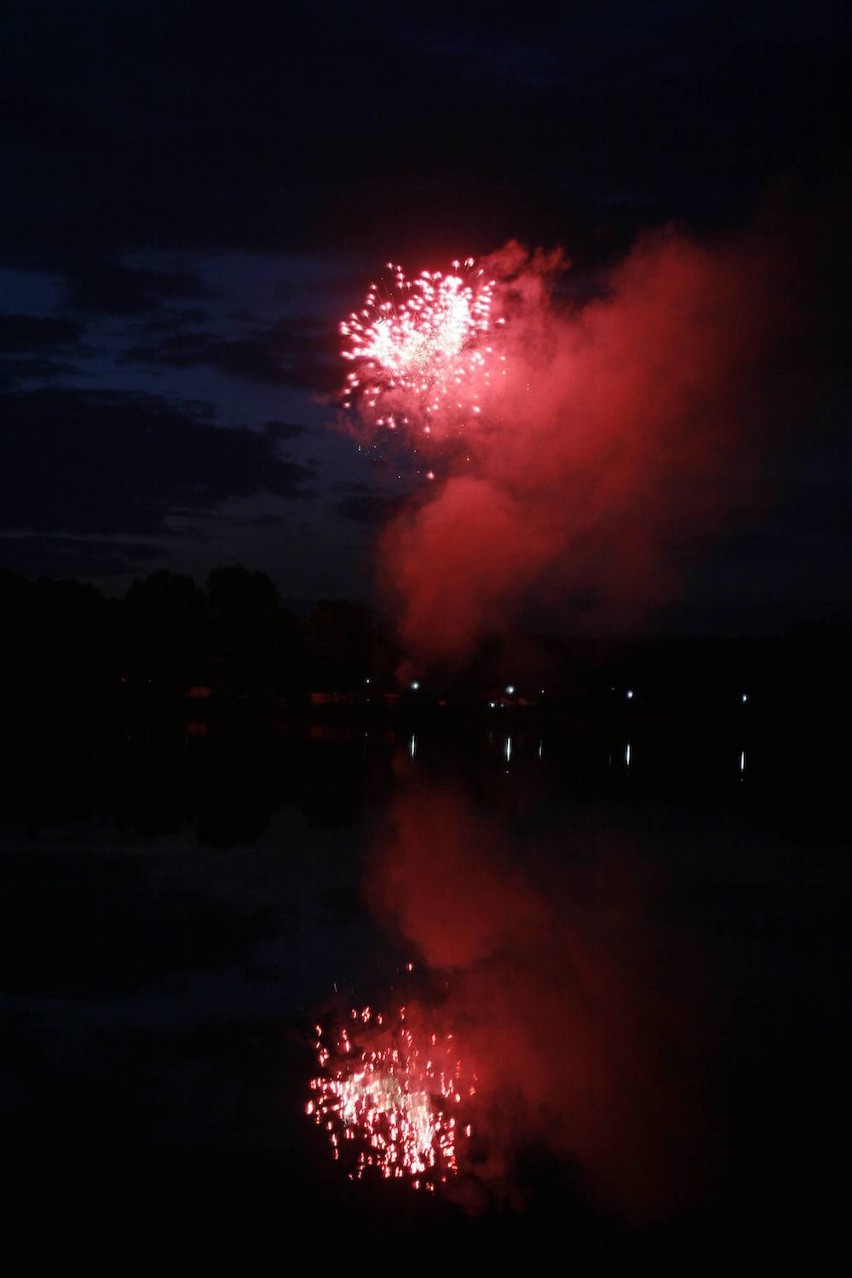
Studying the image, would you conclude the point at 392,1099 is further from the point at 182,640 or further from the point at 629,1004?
the point at 182,640

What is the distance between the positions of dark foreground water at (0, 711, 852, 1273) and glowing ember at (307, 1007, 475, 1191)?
0.15 m

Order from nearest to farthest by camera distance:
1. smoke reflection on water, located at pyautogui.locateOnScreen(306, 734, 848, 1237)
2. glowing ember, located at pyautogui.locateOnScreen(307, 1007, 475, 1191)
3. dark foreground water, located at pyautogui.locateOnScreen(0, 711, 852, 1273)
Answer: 1. dark foreground water, located at pyautogui.locateOnScreen(0, 711, 852, 1273)
2. smoke reflection on water, located at pyautogui.locateOnScreen(306, 734, 848, 1237)
3. glowing ember, located at pyautogui.locateOnScreen(307, 1007, 475, 1191)

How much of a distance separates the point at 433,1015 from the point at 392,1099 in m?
1.78

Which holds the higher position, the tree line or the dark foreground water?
the tree line

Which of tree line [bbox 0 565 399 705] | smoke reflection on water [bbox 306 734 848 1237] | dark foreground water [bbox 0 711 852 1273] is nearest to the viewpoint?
dark foreground water [bbox 0 711 852 1273]

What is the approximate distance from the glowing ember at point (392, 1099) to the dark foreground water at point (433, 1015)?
0.15 meters

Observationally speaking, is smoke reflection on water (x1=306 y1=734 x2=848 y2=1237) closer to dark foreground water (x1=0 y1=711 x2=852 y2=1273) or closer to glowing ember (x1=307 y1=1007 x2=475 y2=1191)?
dark foreground water (x1=0 y1=711 x2=852 y2=1273)

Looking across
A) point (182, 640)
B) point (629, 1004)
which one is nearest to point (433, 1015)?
point (629, 1004)

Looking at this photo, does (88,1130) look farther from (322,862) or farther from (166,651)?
(166,651)

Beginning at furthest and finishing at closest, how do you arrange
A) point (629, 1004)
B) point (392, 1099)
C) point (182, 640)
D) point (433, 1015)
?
1. point (182, 640)
2. point (629, 1004)
3. point (433, 1015)
4. point (392, 1099)

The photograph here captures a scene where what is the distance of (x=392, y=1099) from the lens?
311 inches

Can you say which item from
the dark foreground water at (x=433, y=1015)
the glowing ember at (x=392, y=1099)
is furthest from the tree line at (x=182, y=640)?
the glowing ember at (x=392, y=1099)

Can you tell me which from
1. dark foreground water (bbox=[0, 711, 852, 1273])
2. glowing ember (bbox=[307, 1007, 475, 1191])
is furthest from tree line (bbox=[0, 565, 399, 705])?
glowing ember (bbox=[307, 1007, 475, 1191])

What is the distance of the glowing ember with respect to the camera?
7023 mm
